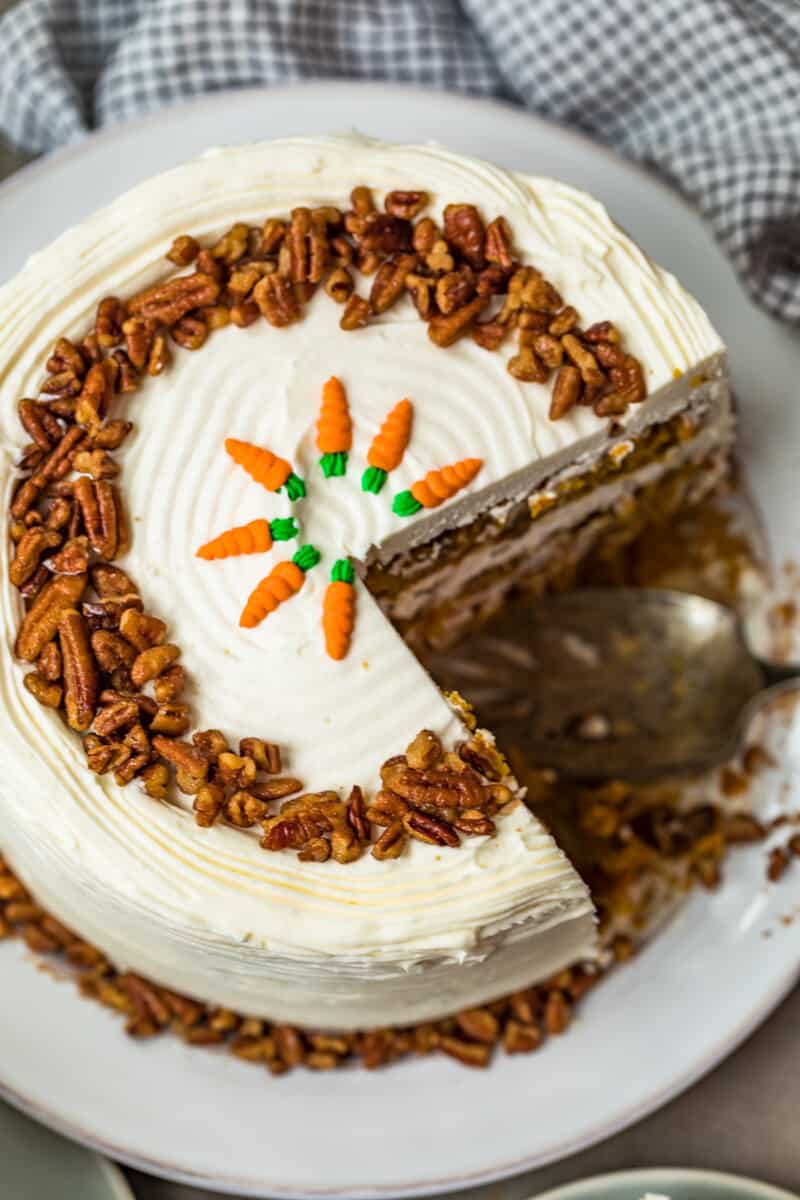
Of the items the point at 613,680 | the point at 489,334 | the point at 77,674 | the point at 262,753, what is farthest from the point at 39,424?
the point at 613,680

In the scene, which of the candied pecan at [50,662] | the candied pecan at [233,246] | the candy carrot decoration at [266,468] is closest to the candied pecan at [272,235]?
the candied pecan at [233,246]

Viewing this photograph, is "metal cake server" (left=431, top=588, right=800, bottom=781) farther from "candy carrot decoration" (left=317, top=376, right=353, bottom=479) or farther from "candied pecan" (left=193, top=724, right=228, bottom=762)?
"candied pecan" (left=193, top=724, right=228, bottom=762)

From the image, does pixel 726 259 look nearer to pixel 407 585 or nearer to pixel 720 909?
pixel 407 585

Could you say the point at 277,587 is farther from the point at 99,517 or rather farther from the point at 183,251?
the point at 183,251

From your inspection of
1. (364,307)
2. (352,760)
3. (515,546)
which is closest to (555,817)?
(515,546)

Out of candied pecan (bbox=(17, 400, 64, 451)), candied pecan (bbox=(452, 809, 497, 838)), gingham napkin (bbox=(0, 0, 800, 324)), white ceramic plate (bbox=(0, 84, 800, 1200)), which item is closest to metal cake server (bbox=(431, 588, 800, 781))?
white ceramic plate (bbox=(0, 84, 800, 1200))

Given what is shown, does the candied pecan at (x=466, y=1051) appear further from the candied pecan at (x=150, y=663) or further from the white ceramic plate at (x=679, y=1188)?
the candied pecan at (x=150, y=663)
